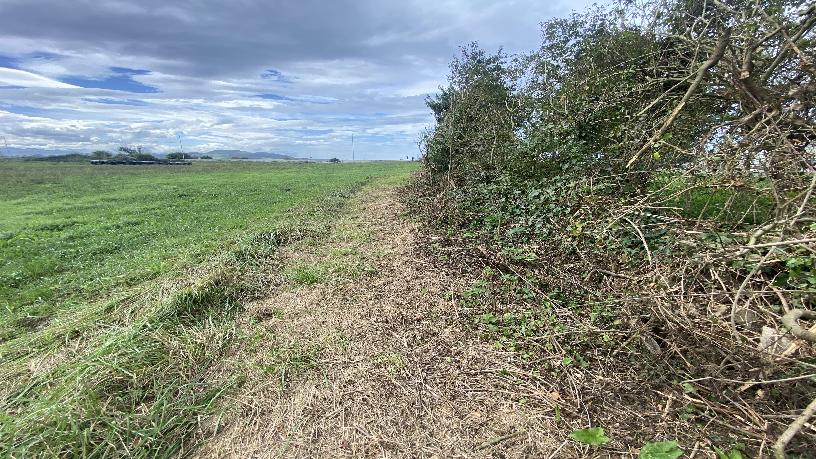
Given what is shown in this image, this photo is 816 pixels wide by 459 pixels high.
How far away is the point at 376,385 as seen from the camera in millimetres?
2805

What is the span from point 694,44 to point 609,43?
3.93 m

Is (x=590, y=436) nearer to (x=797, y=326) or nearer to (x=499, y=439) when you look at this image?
(x=499, y=439)

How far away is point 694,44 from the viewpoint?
4133 mm

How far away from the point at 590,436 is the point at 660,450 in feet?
1.02

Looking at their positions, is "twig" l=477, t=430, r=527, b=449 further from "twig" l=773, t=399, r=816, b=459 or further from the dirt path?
"twig" l=773, t=399, r=816, b=459

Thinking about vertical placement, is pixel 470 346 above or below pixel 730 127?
below

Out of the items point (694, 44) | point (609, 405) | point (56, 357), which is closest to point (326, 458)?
point (609, 405)

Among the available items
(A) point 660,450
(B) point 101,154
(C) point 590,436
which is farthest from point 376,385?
(B) point 101,154

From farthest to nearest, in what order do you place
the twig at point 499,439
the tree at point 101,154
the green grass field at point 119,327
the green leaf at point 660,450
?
the tree at point 101,154 < the green grass field at point 119,327 < the twig at point 499,439 < the green leaf at point 660,450

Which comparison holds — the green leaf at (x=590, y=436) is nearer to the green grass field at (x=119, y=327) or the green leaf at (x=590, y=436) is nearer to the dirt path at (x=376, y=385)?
the dirt path at (x=376, y=385)

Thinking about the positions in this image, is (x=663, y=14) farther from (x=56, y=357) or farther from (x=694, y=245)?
(x=56, y=357)

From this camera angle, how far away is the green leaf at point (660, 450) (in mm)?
1813

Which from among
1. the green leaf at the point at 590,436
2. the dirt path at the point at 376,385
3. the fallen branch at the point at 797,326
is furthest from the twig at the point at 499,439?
the fallen branch at the point at 797,326

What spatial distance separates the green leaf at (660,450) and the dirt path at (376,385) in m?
0.45
